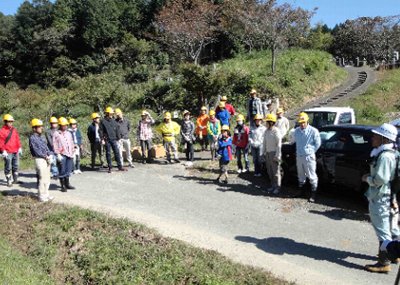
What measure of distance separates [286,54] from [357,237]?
23209 mm

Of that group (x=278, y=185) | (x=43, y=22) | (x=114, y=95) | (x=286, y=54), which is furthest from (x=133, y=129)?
(x=43, y=22)

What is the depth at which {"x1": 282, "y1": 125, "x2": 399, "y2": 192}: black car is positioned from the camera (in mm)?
8609

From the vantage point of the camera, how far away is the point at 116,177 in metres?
11.9

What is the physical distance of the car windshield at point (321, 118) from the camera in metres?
13.5

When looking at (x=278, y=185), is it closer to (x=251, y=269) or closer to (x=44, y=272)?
(x=251, y=269)

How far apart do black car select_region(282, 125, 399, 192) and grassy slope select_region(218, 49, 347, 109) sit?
1264cm

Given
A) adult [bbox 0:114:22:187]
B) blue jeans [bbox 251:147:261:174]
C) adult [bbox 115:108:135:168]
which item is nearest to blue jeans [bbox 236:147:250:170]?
blue jeans [bbox 251:147:261:174]

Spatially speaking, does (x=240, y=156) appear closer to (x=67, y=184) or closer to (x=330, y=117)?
(x=330, y=117)

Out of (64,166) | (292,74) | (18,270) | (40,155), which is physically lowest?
(18,270)

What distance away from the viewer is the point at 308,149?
905 centimetres

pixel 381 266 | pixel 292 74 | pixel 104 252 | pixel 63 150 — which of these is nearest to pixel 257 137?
pixel 63 150

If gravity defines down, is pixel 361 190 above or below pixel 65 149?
below

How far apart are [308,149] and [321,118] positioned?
5055 millimetres

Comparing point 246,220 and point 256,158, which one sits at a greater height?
point 256,158
